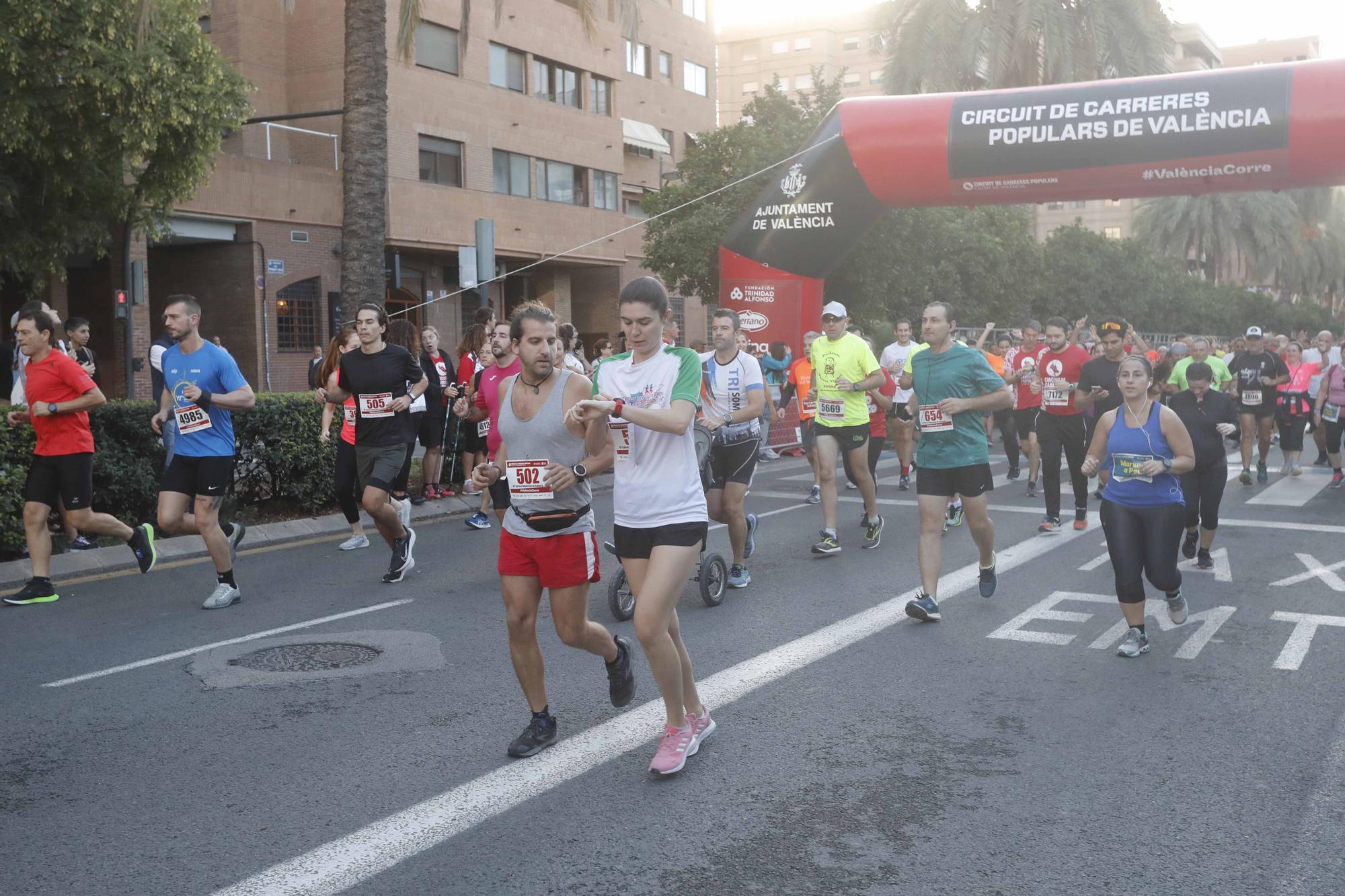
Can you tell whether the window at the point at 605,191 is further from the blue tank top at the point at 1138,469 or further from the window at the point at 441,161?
the blue tank top at the point at 1138,469

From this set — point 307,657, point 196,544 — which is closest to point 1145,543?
point 307,657

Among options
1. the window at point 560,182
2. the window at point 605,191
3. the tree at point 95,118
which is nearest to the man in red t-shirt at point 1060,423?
the tree at point 95,118

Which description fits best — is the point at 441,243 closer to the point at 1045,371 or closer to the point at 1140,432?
the point at 1045,371

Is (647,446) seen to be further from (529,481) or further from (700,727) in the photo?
(700,727)

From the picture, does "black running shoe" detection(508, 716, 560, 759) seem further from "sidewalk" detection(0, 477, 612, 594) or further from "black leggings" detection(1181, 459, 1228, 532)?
"black leggings" detection(1181, 459, 1228, 532)

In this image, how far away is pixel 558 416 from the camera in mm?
4758

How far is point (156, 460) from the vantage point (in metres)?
10.4

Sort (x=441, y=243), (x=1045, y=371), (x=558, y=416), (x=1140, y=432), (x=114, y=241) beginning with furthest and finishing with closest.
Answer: (x=441, y=243) < (x=114, y=241) < (x=1045, y=371) < (x=1140, y=432) < (x=558, y=416)

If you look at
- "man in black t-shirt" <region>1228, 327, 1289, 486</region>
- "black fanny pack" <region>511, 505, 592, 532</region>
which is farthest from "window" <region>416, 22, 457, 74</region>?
"black fanny pack" <region>511, 505, 592, 532</region>

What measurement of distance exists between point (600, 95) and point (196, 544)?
1196 inches

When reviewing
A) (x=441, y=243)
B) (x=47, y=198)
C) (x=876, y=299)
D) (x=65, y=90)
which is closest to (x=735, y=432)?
(x=65, y=90)

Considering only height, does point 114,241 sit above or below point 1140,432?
above

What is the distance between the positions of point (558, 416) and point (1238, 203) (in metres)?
51.7

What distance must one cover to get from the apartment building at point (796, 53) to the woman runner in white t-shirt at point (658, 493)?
93.3m
